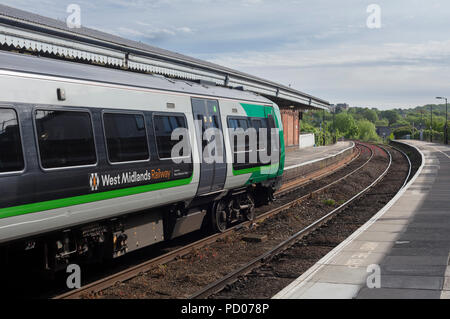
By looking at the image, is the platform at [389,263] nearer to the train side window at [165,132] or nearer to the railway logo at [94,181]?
the railway logo at [94,181]

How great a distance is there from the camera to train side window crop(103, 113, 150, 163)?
838 cm

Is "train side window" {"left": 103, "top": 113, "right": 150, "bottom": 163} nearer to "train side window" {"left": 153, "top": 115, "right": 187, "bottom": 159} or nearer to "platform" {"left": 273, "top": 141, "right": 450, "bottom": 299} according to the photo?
"train side window" {"left": 153, "top": 115, "right": 187, "bottom": 159}

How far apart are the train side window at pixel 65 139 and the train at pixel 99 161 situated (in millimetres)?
16

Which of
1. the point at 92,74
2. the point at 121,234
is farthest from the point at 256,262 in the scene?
the point at 92,74

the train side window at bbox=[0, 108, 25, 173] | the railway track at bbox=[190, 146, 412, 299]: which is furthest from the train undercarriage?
the railway track at bbox=[190, 146, 412, 299]

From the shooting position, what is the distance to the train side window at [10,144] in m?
6.48

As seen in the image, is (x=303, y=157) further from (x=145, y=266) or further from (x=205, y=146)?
(x=145, y=266)

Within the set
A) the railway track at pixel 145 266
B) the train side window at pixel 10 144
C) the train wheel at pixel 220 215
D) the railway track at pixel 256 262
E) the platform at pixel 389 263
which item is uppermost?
the train side window at pixel 10 144

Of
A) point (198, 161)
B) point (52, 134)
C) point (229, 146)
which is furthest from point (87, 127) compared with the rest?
point (229, 146)

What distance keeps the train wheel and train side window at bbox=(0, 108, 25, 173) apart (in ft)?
21.6

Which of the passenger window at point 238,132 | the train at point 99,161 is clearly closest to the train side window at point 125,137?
the train at point 99,161

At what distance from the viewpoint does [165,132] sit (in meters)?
9.84

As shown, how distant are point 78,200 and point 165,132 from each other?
9.04ft
